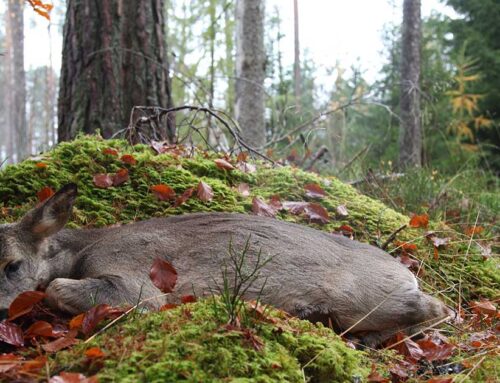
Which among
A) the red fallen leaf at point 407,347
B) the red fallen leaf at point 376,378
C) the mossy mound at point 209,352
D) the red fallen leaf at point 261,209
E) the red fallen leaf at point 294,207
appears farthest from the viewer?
the red fallen leaf at point 294,207

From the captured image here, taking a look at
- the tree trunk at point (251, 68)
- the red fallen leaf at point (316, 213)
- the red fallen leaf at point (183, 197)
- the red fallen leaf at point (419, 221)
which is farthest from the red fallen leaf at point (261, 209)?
the tree trunk at point (251, 68)

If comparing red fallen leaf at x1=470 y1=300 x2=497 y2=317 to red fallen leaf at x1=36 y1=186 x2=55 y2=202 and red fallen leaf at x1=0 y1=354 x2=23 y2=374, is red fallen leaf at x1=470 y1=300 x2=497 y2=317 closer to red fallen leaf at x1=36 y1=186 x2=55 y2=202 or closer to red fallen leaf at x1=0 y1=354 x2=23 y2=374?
red fallen leaf at x1=0 y1=354 x2=23 y2=374

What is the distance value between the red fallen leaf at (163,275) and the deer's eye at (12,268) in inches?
33.5

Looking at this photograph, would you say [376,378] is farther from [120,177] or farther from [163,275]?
[120,177]

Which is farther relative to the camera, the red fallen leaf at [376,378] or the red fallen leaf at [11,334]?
the red fallen leaf at [11,334]

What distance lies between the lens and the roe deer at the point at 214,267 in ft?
12.2

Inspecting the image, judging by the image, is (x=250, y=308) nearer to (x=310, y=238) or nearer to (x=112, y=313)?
(x=112, y=313)

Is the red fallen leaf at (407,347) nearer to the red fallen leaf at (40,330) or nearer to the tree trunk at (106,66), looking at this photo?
the red fallen leaf at (40,330)

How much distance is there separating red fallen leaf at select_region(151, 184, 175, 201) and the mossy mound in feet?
6.88

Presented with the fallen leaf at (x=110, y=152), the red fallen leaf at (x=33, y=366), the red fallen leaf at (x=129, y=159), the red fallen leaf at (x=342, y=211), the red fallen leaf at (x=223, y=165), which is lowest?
the red fallen leaf at (x=33, y=366)

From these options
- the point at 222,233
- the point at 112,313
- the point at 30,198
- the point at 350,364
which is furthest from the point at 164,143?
the point at 350,364

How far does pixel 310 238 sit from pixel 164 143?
111 inches

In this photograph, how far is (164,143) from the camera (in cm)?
640

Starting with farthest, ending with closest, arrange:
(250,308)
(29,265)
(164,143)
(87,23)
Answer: (87,23), (164,143), (29,265), (250,308)
